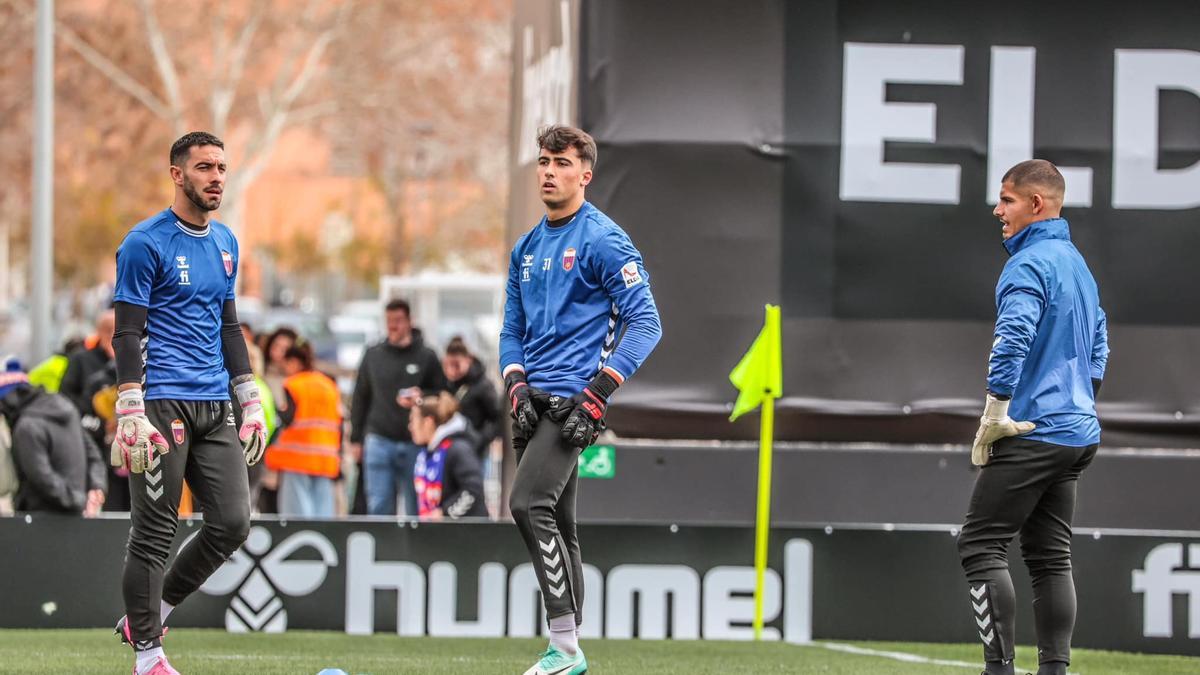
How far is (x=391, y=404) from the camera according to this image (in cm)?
1350

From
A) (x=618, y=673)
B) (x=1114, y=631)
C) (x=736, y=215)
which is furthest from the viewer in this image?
(x=736, y=215)

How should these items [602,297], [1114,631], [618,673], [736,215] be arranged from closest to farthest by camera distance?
[602,297] < [618,673] < [1114,631] < [736,215]

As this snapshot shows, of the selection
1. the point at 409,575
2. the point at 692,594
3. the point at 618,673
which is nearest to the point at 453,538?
the point at 409,575

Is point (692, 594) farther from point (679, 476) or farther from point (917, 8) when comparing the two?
point (917, 8)

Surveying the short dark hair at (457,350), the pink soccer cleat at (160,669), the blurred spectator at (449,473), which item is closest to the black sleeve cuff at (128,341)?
the pink soccer cleat at (160,669)

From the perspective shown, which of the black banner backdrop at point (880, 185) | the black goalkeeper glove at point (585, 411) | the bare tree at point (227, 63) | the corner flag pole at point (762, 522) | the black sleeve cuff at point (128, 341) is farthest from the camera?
the bare tree at point (227, 63)

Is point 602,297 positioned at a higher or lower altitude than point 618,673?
higher

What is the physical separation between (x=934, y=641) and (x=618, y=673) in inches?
105

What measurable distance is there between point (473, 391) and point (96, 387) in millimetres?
3074

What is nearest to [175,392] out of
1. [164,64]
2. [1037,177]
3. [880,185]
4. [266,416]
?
[1037,177]

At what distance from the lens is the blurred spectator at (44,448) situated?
10.3 m

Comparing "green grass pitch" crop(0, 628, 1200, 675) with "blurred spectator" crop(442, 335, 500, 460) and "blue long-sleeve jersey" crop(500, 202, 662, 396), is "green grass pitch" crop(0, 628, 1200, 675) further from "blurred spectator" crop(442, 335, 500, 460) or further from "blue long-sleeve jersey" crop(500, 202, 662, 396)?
"blurred spectator" crop(442, 335, 500, 460)

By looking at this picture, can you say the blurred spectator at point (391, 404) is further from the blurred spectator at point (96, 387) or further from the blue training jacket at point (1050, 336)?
the blue training jacket at point (1050, 336)

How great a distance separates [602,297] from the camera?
6824 millimetres
